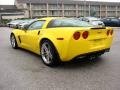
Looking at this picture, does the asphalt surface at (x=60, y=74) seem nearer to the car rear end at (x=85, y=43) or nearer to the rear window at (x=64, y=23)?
the car rear end at (x=85, y=43)

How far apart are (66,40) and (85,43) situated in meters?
0.49

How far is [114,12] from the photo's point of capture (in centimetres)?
9988

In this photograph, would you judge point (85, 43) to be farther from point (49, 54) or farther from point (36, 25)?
point (36, 25)

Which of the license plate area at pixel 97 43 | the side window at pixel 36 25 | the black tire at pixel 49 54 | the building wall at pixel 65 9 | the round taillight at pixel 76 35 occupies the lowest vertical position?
the black tire at pixel 49 54

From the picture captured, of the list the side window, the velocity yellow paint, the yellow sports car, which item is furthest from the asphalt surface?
the side window

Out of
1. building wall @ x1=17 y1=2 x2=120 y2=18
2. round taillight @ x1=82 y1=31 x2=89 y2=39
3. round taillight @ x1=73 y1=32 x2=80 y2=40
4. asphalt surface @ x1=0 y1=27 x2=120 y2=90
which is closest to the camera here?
asphalt surface @ x1=0 y1=27 x2=120 y2=90

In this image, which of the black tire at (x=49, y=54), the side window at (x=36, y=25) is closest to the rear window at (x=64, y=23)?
the side window at (x=36, y=25)

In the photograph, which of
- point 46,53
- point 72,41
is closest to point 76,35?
point 72,41

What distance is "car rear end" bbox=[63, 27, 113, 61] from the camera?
5.89 meters

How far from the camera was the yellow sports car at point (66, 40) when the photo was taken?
19.4 ft

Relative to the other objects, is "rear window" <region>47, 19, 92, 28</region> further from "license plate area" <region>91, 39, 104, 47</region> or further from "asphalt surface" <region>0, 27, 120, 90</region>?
"asphalt surface" <region>0, 27, 120, 90</region>

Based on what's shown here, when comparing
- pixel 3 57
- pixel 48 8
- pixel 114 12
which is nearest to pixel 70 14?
pixel 48 8

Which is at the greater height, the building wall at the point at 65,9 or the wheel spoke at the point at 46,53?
the building wall at the point at 65,9

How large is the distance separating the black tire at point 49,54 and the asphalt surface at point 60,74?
14 cm
